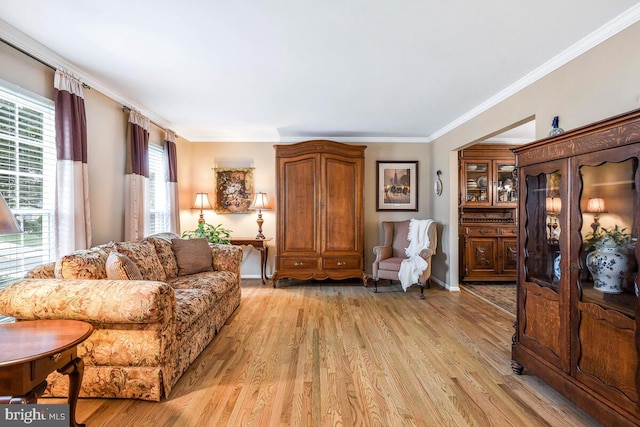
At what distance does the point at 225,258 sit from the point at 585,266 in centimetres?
332

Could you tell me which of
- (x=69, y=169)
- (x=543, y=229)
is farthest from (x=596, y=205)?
(x=69, y=169)

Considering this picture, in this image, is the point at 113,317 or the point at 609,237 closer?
the point at 609,237

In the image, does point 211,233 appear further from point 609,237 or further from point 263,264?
point 609,237

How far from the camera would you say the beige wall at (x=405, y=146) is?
2.11 m

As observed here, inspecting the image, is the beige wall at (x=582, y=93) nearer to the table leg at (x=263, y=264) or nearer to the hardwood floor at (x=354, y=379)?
the hardwood floor at (x=354, y=379)

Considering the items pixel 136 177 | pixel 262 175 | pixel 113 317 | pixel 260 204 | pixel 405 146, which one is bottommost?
pixel 113 317

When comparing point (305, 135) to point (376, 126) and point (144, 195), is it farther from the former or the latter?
point (144, 195)

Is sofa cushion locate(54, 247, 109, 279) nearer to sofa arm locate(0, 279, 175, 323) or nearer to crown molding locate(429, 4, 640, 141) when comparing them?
sofa arm locate(0, 279, 175, 323)

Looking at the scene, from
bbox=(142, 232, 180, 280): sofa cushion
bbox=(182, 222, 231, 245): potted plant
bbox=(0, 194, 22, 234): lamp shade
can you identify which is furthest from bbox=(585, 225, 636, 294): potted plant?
bbox=(182, 222, 231, 245): potted plant

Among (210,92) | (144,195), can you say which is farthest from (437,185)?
(144,195)

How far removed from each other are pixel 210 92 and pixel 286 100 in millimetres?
820

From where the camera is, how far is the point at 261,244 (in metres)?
4.86

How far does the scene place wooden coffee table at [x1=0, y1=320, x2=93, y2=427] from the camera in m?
1.26

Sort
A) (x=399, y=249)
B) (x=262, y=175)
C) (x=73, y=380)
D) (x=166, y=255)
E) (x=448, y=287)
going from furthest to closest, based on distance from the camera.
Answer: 1. (x=262, y=175)
2. (x=399, y=249)
3. (x=448, y=287)
4. (x=166, y=255)
5. (x=73, y=380)
